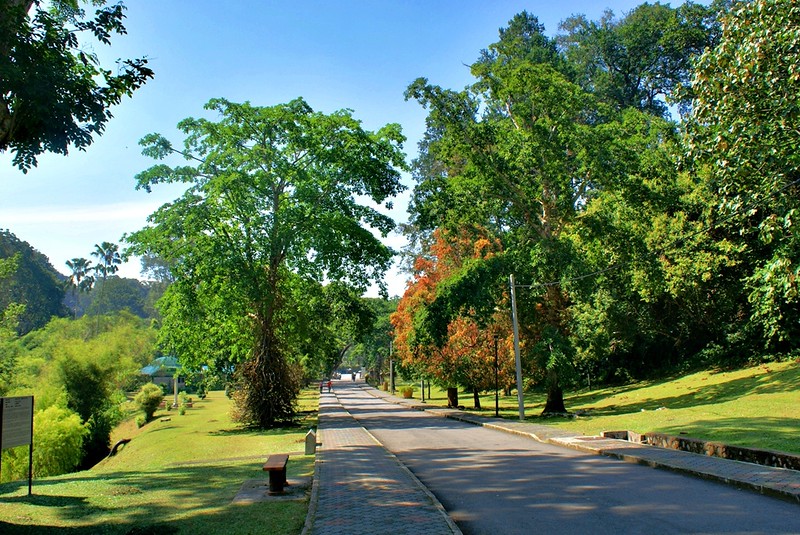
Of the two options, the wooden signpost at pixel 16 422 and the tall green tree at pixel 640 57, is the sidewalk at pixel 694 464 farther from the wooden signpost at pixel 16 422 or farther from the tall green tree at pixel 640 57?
the tall green tree at pixel 640 57

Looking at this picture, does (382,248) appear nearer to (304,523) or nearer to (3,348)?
(304,523)

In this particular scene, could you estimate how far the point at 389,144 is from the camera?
27938 mm

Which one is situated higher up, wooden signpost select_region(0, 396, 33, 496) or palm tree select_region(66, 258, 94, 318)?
palm tree select_region(66, 258, 94, 318)

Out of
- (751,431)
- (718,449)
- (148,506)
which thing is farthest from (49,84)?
(751,431)

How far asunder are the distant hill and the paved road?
88014mm

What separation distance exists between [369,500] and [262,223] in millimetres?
17904

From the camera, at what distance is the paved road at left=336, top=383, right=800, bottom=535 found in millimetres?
7090

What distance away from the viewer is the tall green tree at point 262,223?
2417cm

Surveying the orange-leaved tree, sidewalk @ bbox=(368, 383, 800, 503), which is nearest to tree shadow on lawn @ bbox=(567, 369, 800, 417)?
the orange-leaved tree

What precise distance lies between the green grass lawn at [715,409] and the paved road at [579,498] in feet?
12.1

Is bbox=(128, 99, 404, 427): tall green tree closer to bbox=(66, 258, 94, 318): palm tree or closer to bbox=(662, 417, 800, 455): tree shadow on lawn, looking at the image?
A: bbox=(662, 417, 800, 455): tree shadow on lawn

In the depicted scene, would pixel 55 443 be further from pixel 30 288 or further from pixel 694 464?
pixel 30 288

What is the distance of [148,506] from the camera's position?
30.0ft

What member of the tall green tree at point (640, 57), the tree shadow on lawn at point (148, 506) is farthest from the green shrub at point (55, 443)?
the tall green tree at point (640, 57)
